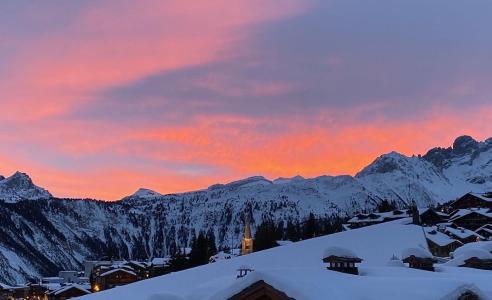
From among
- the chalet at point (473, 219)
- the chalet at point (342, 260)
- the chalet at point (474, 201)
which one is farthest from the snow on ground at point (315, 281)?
the chalet at point (474, 201)

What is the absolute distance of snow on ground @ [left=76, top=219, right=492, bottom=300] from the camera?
1806 centimetres

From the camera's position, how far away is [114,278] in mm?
116812

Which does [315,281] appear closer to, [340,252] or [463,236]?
[340,252]

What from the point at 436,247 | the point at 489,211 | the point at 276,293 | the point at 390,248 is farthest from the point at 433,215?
the point at 276,293

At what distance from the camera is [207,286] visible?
22.8 meters

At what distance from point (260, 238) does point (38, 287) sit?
2256 inches

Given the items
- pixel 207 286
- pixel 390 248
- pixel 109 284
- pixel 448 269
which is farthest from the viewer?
pixel 109 284

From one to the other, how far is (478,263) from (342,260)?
1181 centimetres

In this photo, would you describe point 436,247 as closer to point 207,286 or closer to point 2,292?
point 207,286

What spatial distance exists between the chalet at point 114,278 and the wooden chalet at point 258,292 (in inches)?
3947

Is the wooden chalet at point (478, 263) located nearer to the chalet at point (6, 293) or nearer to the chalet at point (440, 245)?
the chalet at point (440, 245)

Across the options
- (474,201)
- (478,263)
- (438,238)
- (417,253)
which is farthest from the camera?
(474,201)

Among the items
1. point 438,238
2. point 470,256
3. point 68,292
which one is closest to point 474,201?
point 438,238

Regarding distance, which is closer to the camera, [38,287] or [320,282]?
[320,282]
